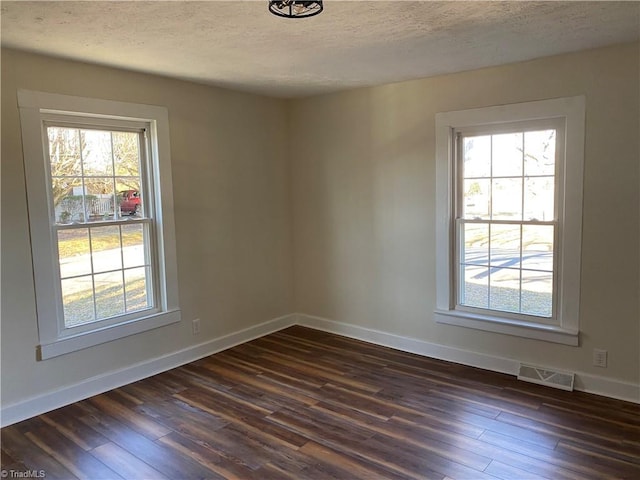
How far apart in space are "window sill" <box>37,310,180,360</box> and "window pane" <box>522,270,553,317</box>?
285 centimetres

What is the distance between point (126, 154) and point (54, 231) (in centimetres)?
81

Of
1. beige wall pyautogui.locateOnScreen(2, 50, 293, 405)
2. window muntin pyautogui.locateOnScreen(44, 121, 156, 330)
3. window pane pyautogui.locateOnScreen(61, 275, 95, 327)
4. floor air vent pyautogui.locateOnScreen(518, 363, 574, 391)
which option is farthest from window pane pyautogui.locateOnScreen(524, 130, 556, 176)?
window pane pyautogui.locateOnScreen(61, 275, 95, 327)

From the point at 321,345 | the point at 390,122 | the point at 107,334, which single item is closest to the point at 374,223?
the point at 390,122

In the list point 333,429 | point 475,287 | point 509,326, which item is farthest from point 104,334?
point 509,326

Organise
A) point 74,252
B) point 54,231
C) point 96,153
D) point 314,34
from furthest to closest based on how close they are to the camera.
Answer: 1. point 96,153
2. point 74,252
3. point 54,231
4. point 314,34

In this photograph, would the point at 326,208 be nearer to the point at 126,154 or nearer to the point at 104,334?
the point at 126,154

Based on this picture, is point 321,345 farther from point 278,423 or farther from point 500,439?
point 500,439

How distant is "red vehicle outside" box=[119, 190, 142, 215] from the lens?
363 centimetres

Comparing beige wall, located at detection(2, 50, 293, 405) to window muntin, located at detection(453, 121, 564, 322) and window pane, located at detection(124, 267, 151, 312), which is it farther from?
window muntin, located at detection(453, 121, 564, 322)

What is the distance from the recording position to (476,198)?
3.82 m

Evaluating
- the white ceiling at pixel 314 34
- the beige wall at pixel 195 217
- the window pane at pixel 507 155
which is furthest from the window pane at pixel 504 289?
the beige wall at pixel 195 217

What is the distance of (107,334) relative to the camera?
3.49 meters

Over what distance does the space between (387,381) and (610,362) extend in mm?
1563

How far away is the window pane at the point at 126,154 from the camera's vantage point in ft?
11.7
